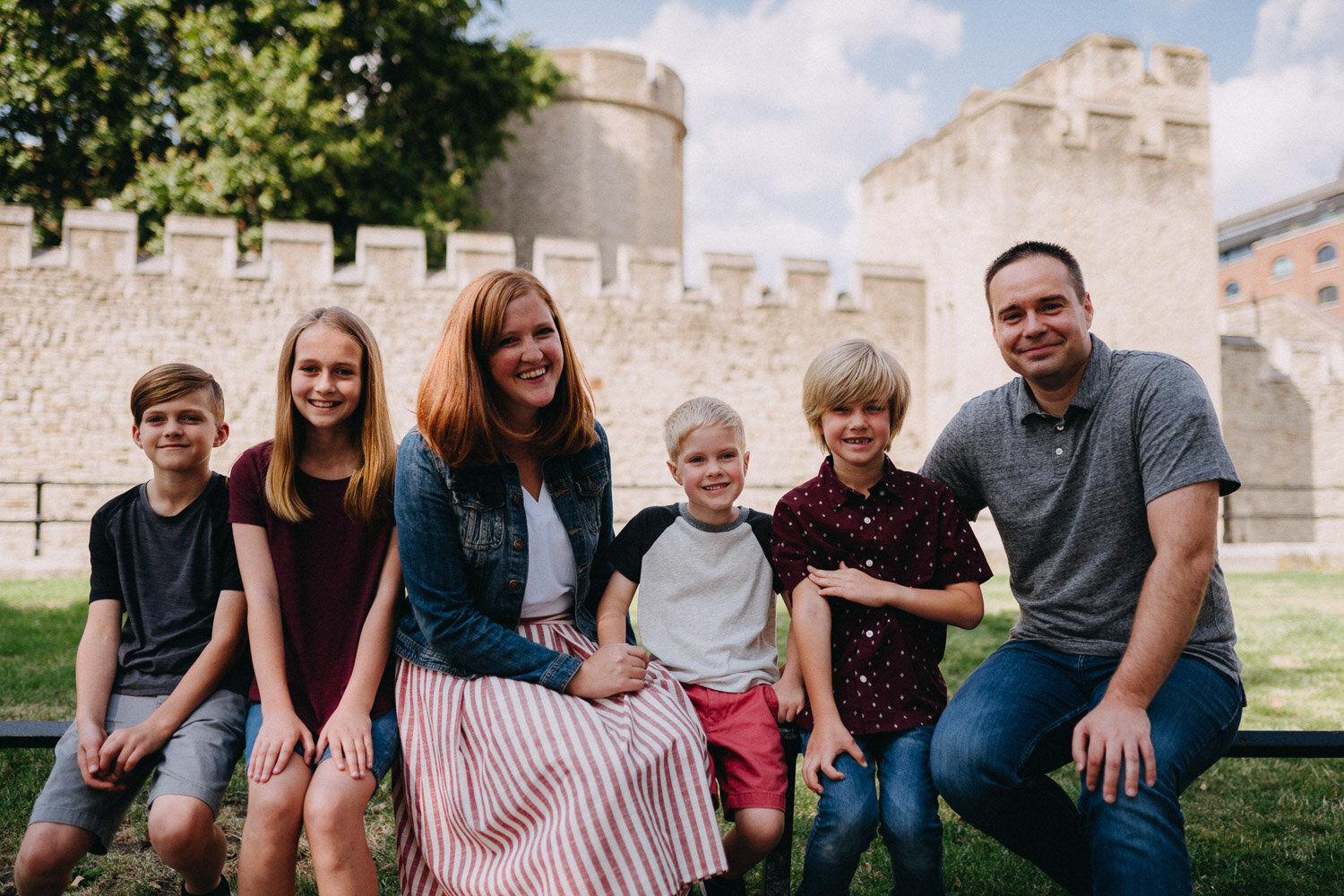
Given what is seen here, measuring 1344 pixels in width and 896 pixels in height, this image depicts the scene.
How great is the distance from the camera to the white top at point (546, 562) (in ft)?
7.04

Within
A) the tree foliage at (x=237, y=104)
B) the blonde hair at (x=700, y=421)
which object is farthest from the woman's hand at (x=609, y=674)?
the tree foliage at (x=237, y=104)

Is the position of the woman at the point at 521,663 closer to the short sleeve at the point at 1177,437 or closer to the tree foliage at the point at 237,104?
the short sleeve at the point at 1177,437

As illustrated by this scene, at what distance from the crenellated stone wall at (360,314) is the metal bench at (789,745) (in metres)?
8.50

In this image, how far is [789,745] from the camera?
2.10 metres

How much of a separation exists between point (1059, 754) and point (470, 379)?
1.65m

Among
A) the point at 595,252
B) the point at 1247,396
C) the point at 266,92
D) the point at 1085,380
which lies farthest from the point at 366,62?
the point at 1247,396

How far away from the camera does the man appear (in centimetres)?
181

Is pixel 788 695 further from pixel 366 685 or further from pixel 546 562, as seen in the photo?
pixel 366 685

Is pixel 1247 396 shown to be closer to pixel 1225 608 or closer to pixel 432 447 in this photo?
pixel 1225 608

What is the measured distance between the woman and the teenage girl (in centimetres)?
11

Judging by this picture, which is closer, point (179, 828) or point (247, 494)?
point (179, 828)

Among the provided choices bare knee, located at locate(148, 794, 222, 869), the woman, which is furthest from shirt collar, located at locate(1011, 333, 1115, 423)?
bare knee, located at locate(148, 794, 222, 869)

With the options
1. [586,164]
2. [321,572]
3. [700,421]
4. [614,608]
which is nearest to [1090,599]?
[700,421]

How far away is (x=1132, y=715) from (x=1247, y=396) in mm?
16162
